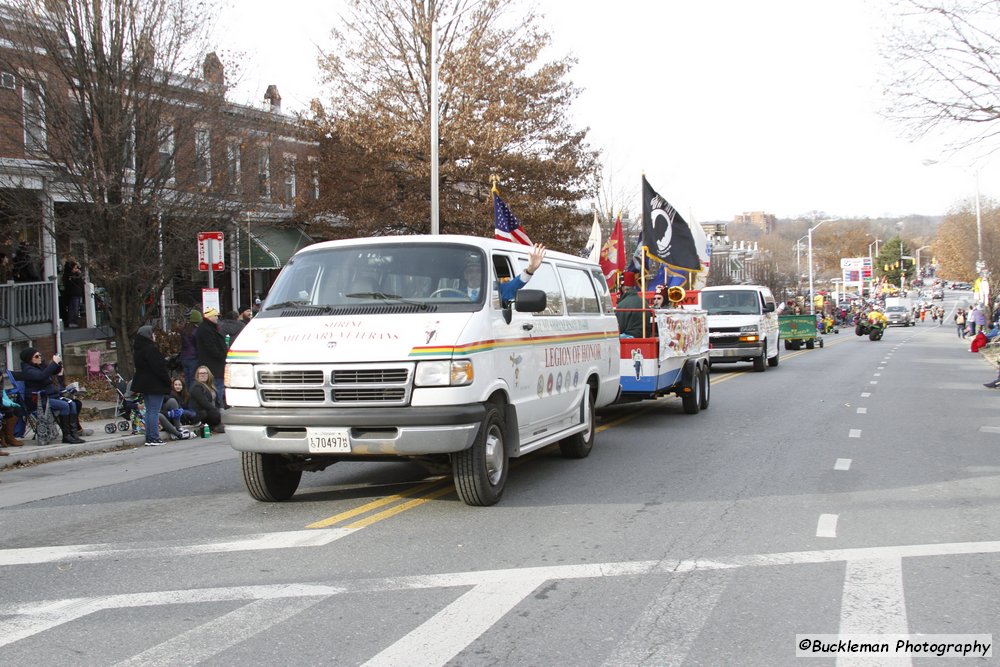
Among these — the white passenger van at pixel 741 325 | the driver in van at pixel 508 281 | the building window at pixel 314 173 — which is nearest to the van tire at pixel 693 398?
the driver in van at pixel 508 281

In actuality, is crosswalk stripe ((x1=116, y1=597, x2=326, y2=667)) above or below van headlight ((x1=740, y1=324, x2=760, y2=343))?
below

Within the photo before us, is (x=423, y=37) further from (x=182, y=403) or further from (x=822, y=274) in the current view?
(x=822, y=274)

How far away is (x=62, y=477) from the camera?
34.2 feet

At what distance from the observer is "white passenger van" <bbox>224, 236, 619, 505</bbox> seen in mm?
7121

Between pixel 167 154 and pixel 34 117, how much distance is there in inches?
88.3

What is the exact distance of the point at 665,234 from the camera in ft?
55.5

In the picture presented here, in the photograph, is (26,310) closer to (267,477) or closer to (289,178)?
(289,178)

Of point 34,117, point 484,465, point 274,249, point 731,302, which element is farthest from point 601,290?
point 274,249

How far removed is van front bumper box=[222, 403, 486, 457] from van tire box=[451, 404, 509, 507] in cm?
20

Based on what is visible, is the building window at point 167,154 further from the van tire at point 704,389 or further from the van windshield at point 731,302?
the van windshield at point 731,302

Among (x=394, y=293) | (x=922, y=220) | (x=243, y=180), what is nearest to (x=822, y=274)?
(x=922, y=220)

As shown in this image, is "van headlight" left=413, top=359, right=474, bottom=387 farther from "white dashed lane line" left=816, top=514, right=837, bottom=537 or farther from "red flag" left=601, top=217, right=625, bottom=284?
"red flag" left=601, top=217, right=625, bottom=284

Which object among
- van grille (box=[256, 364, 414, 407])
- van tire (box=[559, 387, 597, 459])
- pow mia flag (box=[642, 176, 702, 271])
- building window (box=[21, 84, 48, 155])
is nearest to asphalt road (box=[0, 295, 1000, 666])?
van tire (box=[559, 387, 597, 459])

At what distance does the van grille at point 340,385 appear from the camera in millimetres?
7125
